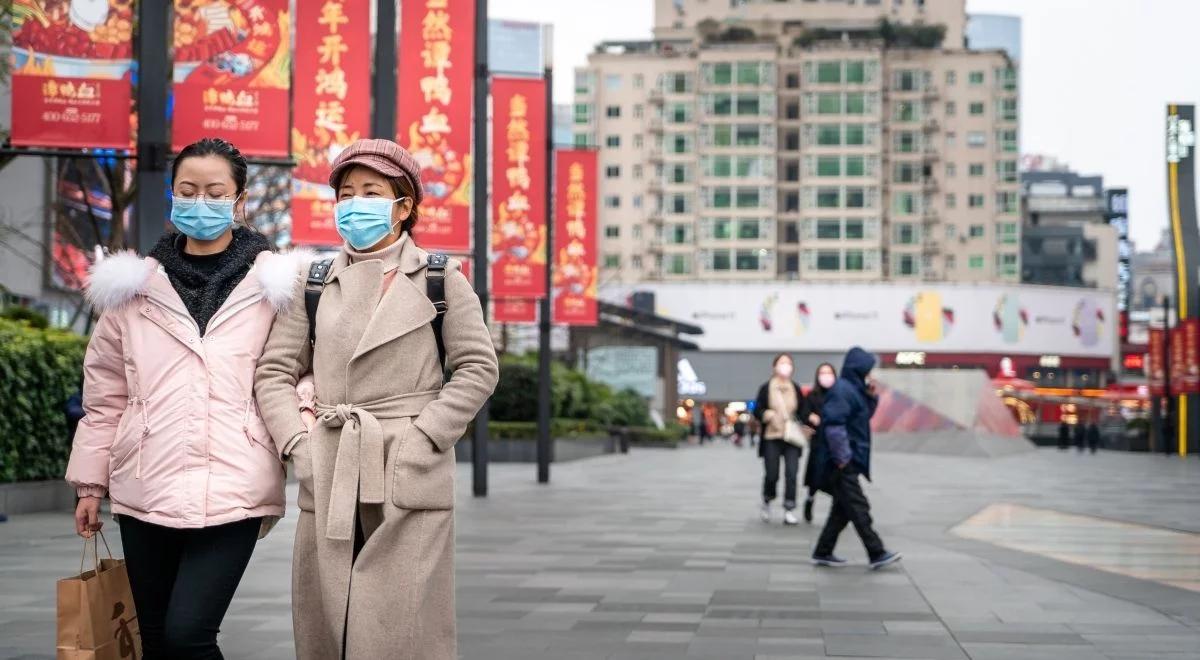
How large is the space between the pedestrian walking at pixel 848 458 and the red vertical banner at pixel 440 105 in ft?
20.3

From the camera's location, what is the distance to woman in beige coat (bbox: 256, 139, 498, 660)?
4.19 m

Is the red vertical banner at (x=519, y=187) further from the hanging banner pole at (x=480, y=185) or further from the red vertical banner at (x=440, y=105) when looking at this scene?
the red vertical banner at (x=440, y=105)

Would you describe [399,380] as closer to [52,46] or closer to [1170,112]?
[52,46]

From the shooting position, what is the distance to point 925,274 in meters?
106

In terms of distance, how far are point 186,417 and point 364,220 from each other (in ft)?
2.42

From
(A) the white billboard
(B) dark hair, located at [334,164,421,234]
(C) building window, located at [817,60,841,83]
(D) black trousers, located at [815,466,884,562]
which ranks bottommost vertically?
(D) black trousers, located at [815,466,884,562]

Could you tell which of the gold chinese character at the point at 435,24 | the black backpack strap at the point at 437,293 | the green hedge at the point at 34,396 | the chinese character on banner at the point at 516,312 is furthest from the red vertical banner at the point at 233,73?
the chinese character on banner at the point at 516,312

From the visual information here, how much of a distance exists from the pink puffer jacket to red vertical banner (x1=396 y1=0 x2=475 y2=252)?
39.4 feet

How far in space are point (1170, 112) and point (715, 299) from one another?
46.6 m

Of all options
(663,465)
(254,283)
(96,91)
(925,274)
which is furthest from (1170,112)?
(925,274)

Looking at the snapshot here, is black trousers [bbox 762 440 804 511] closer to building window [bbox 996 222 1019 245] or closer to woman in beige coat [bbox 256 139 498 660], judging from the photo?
woman in beige coat [bbox 256 139 498 660]

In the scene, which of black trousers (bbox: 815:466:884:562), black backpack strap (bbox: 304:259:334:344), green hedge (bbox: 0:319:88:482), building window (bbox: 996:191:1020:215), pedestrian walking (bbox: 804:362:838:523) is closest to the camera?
black backpack strap (bbox: 304:259:334:344)

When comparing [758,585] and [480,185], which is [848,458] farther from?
[480,185]

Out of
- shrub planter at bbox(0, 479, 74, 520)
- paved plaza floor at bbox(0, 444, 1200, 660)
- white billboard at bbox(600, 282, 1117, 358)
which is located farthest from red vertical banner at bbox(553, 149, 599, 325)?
white billboard at bbox(600, 282, 1117, 358)
